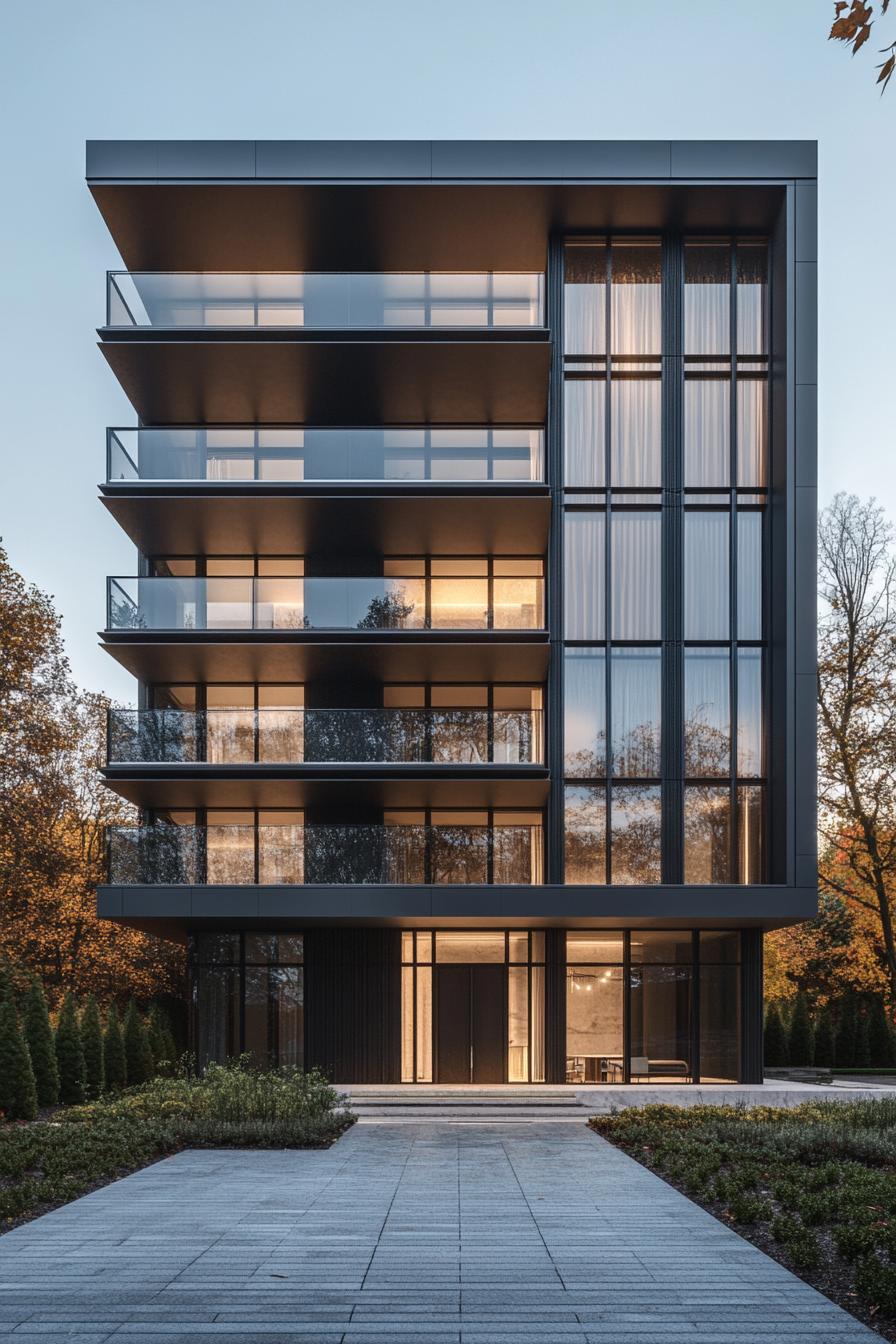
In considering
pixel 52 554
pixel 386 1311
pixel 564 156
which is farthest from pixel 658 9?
pixel 52 554

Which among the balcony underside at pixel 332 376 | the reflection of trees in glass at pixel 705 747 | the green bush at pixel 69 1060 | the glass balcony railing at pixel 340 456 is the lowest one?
the green bush at pixel 69 1060

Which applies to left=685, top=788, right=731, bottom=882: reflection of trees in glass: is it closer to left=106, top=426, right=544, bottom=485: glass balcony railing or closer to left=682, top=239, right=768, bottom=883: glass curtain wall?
left=682, top=239, right=768, bottom=883: glass curtain wall

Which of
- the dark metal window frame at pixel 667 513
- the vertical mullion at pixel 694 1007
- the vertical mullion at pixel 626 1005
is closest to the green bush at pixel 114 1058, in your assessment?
the dark metal window frame at pixel 667 513

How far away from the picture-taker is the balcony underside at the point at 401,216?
26688 mm

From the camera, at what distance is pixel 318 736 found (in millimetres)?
26281

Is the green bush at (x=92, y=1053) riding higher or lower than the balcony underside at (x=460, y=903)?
lower

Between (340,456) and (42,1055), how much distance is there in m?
13.4

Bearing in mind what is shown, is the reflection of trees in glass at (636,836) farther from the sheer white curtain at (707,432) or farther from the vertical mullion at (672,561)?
the sheer white curtain at (707,432)

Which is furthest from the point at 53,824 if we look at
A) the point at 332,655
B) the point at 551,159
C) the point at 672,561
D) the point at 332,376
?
the point at 551,159

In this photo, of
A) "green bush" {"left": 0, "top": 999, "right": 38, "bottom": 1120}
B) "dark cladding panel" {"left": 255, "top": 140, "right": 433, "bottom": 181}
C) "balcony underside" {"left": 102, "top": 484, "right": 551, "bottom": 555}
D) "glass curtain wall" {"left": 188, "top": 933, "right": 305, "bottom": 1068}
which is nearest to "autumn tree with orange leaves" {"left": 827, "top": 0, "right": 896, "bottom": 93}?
"balcony underside" {"left": 102, "top": 484, "right": 551, "bottom": 555}

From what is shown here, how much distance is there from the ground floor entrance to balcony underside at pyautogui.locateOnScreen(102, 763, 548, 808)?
2963 mm

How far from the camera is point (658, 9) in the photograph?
1920cm

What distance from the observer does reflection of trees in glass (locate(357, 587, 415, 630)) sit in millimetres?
26516

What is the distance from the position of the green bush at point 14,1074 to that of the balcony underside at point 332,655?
8040mm
